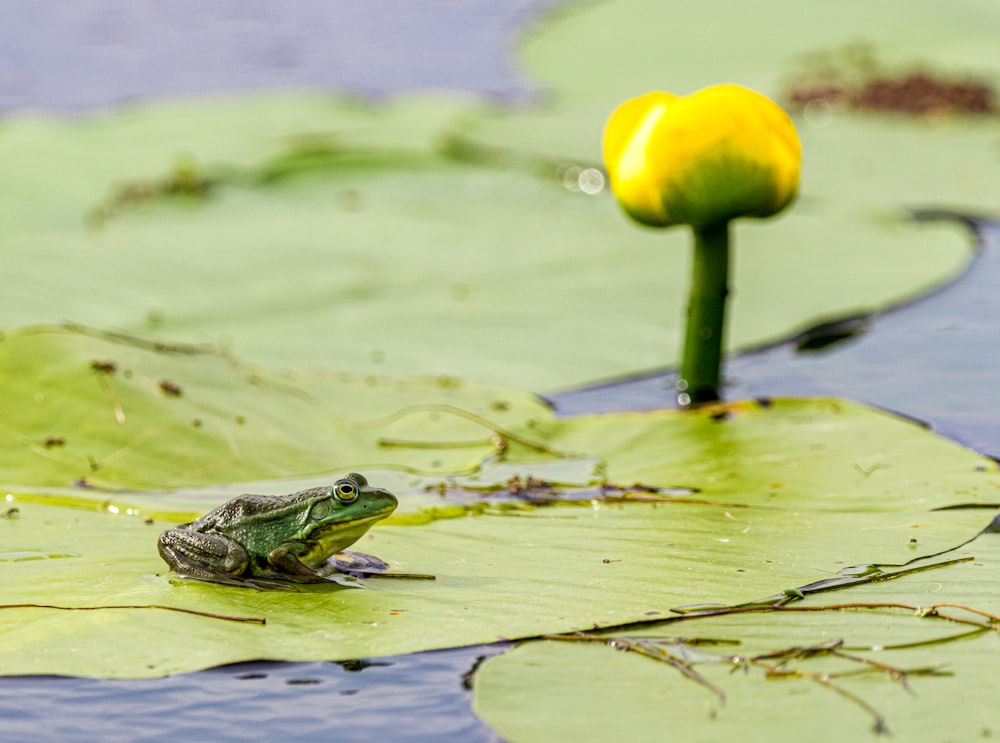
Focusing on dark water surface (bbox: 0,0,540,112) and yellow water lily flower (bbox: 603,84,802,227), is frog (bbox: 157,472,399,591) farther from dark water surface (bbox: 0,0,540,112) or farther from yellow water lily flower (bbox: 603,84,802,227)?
dark water surface (bbox: 0,0,540,112)

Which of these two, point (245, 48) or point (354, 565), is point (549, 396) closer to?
point (354, 565)

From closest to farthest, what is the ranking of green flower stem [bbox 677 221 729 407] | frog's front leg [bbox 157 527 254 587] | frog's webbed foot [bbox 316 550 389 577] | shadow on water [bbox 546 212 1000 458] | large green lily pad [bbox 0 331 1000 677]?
1. large green lily pad [bbox 0 331 1000 677]
2. frog's front leg [bbox 157 527 254 587]
3. frog's webbed foot [bbox 316 550 389 577]
4. green flower stem [bbox 677 221 729 407]
5. shadow on water [bbox 546 212 1000 458]

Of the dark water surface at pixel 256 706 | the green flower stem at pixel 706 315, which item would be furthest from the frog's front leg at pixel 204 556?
the green flower stem at pixel 706 315

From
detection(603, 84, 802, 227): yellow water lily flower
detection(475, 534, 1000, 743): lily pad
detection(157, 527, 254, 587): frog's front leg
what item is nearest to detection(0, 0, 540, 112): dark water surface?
detection(603, 84, 802, 227): yellow water lily flower

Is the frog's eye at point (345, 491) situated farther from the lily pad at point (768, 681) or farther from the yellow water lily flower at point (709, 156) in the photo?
the yellow water lily flower at point (709, 156)

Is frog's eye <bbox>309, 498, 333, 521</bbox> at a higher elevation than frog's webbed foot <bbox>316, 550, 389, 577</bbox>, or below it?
higher

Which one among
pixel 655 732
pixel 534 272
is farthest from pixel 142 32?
pixel 655 732

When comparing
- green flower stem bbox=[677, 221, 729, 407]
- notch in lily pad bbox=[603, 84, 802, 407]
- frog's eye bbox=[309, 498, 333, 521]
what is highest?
notch in lily pad bbox=[603, 84, 802, 407]
